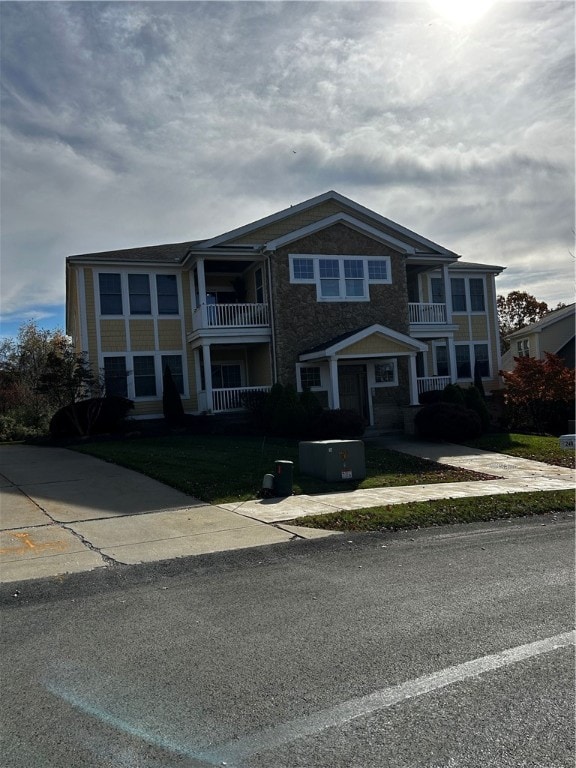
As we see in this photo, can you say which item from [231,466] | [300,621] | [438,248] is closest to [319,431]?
[231,466]

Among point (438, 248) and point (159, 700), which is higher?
point (438, 248)

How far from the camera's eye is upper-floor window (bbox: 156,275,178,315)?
2542 cm

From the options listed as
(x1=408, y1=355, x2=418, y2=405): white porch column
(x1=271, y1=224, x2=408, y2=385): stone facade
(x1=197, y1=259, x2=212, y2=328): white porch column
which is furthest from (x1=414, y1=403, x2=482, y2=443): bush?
(x1=197, y1=259, x2=212, y2=328): white porch column

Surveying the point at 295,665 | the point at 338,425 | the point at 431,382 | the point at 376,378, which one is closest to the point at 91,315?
the point at 338,425

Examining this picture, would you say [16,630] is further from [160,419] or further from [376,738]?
[160,419]

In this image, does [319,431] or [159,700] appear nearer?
[159,700]

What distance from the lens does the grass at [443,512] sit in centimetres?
947

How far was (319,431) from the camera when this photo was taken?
67.7 feet

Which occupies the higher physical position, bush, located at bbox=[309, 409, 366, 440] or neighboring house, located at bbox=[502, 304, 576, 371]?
neighboring house, located at bbox=[502, 304, 576, 371]

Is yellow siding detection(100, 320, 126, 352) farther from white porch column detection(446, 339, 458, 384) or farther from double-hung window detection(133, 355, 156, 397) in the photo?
white porch column detection(446, 339, 458, 384)

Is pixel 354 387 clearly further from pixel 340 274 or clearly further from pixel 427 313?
pixel 427 313

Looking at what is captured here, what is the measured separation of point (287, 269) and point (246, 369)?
16.7 feet

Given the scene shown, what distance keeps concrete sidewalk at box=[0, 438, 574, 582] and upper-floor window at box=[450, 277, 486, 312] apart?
1474 cm

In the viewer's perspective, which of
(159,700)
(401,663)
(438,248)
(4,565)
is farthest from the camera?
(438,248)
